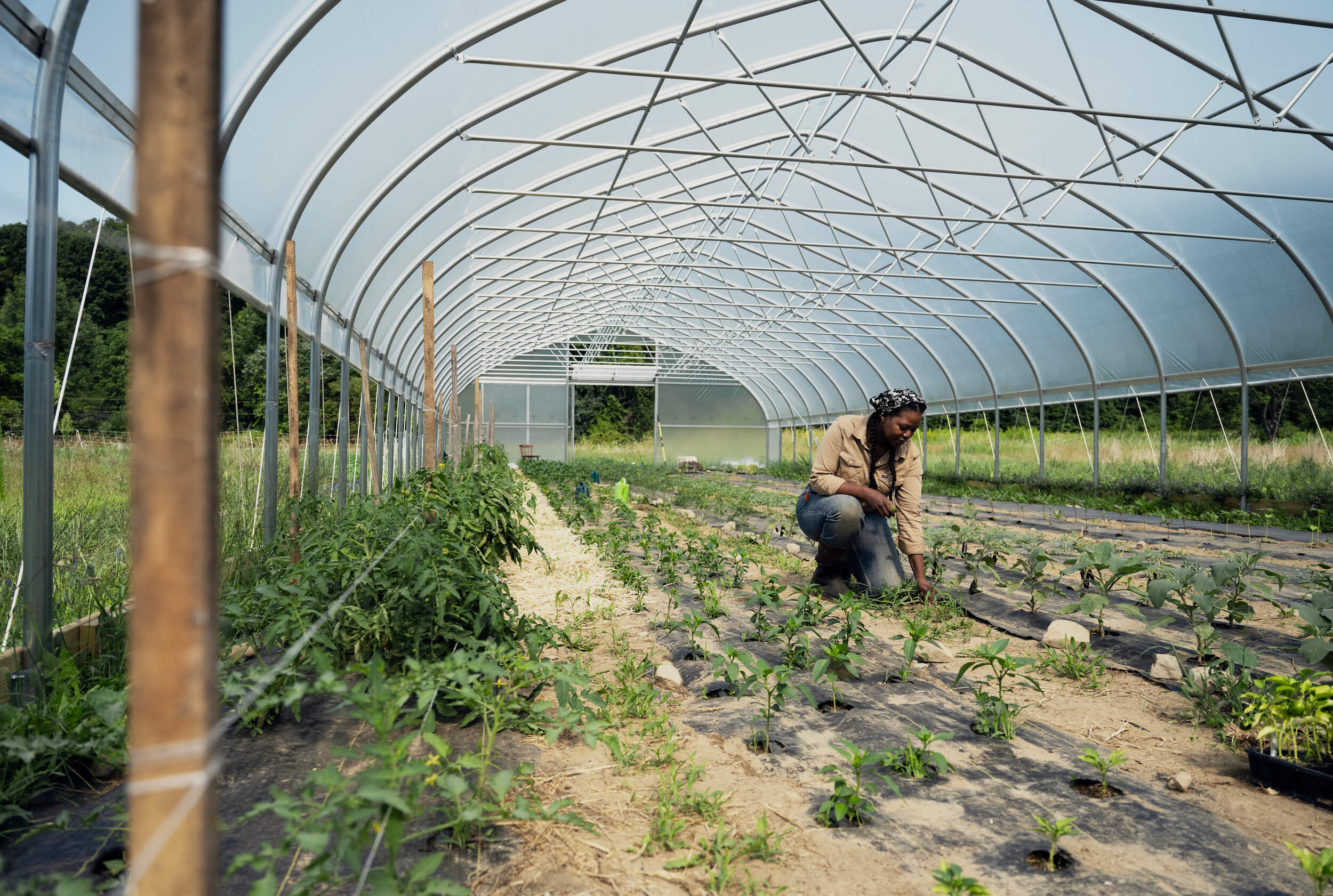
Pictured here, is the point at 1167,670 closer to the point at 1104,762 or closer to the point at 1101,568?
the point at 1101,568

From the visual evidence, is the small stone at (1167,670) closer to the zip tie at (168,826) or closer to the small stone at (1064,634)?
the small stone at (1064,634)

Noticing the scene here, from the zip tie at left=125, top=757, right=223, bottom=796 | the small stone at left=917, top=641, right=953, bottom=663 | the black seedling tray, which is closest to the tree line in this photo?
the zip tie at left=125, top=757, right=223, bottom=796

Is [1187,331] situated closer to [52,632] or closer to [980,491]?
[980,491]

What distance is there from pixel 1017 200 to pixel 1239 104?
248 cm

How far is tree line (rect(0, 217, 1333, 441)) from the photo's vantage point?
3443mm

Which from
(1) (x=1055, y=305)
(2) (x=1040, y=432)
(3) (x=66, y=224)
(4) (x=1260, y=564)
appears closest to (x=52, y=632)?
(3) (x=66, y=224)

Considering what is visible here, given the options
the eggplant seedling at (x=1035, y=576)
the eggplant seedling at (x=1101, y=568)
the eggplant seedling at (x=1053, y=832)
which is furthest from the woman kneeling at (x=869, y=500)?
the eggplant seedling at (x=1053, y=832)

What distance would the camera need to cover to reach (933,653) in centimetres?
407

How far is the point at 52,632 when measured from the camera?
3.07m

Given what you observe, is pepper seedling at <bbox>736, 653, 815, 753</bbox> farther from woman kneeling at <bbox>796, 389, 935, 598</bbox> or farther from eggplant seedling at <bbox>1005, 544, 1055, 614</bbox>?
eggplant seedling at <bbox>1005, 544, 1055, 614</bbox>

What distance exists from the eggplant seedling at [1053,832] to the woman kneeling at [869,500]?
275 cm

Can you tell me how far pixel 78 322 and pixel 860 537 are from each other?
441 cm

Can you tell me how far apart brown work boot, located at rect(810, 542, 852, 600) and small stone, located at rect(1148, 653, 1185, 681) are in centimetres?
184

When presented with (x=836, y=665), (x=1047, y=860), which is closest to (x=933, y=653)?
(x=836, y=665)
